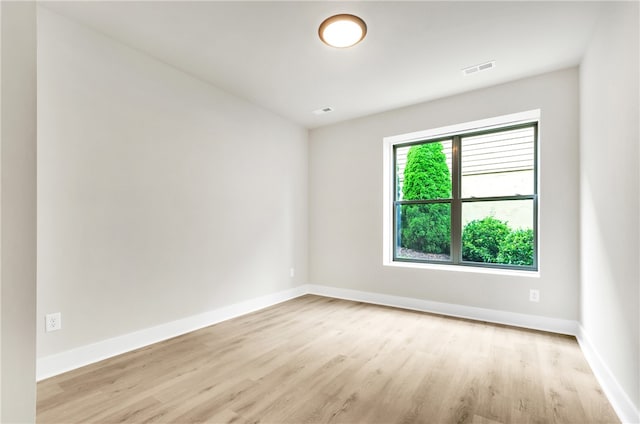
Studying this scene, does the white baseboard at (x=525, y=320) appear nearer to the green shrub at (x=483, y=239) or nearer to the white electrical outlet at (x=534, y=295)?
the white electrical outlet at (x=534, y=295)

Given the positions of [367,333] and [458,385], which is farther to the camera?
[367,333]

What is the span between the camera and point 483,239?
3855mm

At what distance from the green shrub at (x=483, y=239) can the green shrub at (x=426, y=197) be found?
237 mm

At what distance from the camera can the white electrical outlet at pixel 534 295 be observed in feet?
10.8

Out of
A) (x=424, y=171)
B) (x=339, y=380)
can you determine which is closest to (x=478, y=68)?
(x=424, y=171)

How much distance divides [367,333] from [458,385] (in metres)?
1.13

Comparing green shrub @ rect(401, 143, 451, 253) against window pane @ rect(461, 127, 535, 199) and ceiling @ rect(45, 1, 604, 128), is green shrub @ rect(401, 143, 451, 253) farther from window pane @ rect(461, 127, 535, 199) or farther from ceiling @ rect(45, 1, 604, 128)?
ceiling @ rect(45, 1, 604, 128)

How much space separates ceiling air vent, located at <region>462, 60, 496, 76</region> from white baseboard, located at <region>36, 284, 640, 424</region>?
8.62 feet

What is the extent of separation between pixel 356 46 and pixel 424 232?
2.58m

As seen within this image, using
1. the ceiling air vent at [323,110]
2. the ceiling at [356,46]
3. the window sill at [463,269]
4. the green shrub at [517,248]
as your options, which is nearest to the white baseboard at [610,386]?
the window sill at [463,269]

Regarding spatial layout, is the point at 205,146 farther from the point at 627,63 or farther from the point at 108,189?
the point at 627,63

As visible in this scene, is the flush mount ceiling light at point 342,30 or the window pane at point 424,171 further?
the window pane at point 424,171

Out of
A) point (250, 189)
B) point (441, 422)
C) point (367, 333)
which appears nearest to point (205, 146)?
point (250, 189)

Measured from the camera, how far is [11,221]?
0.82 metres
